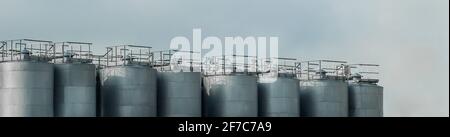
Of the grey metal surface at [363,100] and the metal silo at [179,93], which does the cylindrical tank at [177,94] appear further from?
the grey metal surface at [363,100]

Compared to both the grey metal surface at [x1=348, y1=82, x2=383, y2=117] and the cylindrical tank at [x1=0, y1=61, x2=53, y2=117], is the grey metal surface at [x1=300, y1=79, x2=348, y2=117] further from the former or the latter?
the cylindrical tank at [x1=0, y1=61, x2=53, y2=117]

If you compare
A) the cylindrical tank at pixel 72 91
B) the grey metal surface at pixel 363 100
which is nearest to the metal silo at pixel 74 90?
the cylindrical tank at pixel 72 91

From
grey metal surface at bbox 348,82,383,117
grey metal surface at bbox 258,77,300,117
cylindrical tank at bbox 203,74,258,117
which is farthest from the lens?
grey metal surface at bbox 348,82,383,117

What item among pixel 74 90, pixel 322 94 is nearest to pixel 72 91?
pixel 74 90

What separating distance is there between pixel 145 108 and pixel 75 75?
419 cm

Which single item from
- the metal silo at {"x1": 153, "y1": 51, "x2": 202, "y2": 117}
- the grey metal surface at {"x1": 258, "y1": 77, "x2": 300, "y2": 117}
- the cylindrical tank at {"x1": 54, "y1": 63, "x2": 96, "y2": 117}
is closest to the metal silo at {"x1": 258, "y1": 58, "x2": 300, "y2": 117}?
the grey metal surface at {"x1": 258, "y1": 77, "x2": 300, "y2": 117}

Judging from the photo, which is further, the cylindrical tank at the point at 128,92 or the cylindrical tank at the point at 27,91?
the cylindrical tank at the point at 128,92

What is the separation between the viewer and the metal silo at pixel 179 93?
63.0 m

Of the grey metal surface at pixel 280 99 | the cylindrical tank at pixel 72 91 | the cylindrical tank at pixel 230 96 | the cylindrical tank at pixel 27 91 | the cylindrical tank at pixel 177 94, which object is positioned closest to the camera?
the cylindrical tank at pixel 27 91

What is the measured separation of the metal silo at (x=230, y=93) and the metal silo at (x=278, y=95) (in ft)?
5.06

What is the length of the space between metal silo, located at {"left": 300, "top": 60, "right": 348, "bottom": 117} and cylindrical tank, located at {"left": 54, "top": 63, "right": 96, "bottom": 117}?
50.5 feet

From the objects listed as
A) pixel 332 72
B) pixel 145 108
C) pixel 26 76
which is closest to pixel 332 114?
pixel 332 72

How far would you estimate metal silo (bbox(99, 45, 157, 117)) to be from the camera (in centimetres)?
6069
